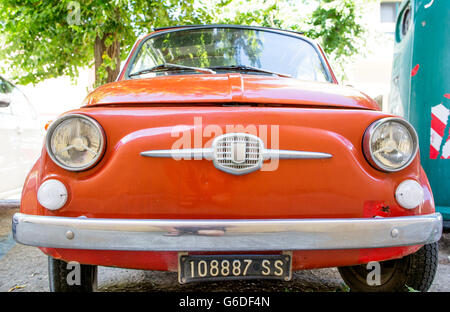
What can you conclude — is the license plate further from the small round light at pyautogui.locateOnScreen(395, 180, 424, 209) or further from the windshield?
the windshield

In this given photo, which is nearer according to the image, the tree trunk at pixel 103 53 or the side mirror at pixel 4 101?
the side mirror at pixel 4 101

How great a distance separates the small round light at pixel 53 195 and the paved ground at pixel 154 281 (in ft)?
3.63

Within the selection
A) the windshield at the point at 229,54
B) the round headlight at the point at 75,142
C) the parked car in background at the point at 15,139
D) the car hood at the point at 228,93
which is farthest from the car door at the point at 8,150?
the round headlight at the point at 75,142

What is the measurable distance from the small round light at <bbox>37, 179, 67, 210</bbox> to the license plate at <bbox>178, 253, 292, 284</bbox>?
531 mm

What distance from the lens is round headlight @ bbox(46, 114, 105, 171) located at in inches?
64.5

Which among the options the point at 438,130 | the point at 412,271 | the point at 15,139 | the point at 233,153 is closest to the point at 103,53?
the point at 15,139

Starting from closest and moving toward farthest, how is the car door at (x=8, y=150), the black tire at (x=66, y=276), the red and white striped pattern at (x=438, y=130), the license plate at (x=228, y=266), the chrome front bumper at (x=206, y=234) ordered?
1. the chrome front bumper at (x=206, y=234)
2. the license plate at (x=228, y=266)
3. the black tire at (x=66, y=276)
4. the red and white striped pattern at (x=438, y=130)
5. the car door at (x=8, y=150)

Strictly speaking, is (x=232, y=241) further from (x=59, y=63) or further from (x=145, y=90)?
(x=59, y=63)

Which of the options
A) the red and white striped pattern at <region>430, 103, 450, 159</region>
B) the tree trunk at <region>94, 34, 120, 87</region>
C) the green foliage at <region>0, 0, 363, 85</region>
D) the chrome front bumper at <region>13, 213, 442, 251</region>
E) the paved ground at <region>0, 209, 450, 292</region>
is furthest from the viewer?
the tree trunk at <region>94, 34, 120, 87</region>

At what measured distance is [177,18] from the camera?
633 centimetres

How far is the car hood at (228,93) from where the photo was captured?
5.84 feet

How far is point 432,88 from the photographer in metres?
3.63

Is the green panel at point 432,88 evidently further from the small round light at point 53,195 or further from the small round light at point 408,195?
the small round light at point 53,195

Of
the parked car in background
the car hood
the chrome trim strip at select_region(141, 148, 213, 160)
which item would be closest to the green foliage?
the parked car in background
